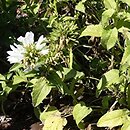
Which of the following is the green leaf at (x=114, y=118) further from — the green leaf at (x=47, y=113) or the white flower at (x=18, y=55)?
the white flower at (x=18, y=55)

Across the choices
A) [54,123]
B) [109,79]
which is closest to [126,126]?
[109,79]

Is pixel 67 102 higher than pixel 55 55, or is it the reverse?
pixel 55 55

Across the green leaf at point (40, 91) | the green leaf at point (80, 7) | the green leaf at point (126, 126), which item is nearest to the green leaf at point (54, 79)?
the green leaf at point (40, 91)

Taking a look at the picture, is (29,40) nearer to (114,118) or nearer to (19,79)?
(19,79)

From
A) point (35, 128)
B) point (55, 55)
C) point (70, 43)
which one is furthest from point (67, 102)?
point (55, 55)

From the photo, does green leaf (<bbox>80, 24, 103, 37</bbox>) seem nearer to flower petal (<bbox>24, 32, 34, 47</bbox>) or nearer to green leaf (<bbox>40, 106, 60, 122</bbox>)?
flower petal (<bbox>24, 32, 34, 47</bbox>)

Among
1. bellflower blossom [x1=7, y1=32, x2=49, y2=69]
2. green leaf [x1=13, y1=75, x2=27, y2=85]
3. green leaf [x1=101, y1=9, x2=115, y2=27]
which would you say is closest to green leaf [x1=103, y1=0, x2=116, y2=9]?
green leaf [x1=101, y1=9, x2=115, y2=27]

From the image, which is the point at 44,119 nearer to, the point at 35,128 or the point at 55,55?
the point at 35,128

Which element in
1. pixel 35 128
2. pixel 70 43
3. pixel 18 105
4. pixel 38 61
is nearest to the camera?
pixel 38 61

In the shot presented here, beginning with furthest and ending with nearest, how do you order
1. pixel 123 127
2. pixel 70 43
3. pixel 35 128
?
1. pixel 35 128
2. pixel 70 43
3. pixel 123 127
